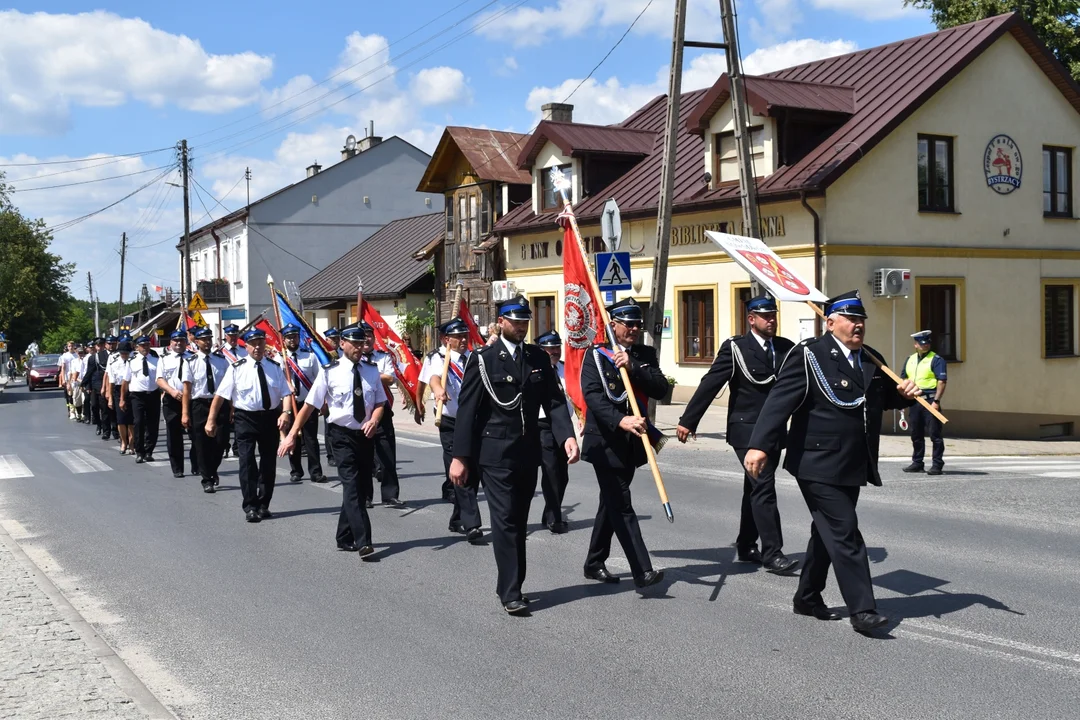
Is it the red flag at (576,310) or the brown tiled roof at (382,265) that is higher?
the brown tiled roof at (382,265)

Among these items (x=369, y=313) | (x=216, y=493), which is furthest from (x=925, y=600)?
(x=369, y=313)

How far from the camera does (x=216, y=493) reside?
43.3 ft

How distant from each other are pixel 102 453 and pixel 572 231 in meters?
12.2

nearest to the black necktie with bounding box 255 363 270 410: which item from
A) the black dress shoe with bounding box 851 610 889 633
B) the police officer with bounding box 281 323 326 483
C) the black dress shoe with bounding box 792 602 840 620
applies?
the police officer with bounding box 281 323 326 483

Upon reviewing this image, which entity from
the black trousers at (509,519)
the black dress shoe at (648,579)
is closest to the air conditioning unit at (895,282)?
the black dress shoe at (648,579)

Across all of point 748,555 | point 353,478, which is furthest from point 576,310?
point 748,555

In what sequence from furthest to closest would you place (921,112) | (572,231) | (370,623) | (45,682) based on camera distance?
(921,112), (572,231), (370,623), (45,682)

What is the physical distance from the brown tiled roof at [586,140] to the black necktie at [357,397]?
20.7 meters

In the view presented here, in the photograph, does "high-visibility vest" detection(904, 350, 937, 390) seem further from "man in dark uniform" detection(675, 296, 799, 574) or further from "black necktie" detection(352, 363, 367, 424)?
"black necktie" detection(352, 363, 367, 424)

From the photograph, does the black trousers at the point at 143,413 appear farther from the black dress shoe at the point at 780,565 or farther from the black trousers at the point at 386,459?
the black dress shoe at the point at 780,565

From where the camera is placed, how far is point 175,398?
15.1 metres

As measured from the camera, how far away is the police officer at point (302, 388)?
42.4 feet

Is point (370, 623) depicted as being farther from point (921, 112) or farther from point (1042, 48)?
point (1042, 48)

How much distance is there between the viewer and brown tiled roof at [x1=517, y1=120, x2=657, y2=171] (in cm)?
2962
